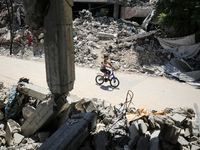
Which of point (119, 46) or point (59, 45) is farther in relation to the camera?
point (119, 46)

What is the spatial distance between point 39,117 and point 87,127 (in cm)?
148

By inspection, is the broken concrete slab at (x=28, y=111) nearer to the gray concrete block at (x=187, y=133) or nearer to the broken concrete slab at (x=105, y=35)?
the gray concrete block at (x=187, y=133)

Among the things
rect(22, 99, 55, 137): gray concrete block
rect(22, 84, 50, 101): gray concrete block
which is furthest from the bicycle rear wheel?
rect(22, 99, 55, 137): gray concrete block

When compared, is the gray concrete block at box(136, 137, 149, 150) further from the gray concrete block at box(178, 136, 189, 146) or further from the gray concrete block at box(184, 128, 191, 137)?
the gray concrete block at box(184, 128, 191, 137)

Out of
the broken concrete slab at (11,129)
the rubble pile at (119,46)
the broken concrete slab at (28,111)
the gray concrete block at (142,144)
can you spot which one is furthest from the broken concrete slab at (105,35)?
the gray concrete block at (142,144)

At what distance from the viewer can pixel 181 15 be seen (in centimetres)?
1025

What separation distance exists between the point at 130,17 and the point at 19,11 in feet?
37.7

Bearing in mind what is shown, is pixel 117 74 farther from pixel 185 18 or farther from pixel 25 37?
pixel 25 37

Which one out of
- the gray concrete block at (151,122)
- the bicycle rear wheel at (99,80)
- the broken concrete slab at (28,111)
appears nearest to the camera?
the gray concrete block at (151,122)

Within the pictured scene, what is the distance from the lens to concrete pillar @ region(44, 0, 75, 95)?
296 centimetres

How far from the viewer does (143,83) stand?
324 inches

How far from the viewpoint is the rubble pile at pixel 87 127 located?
292 centimetres

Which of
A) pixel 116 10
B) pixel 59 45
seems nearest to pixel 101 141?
pixel 59 45

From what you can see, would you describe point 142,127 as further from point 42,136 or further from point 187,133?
point 42,136
